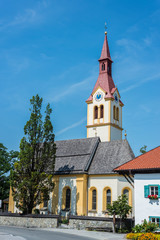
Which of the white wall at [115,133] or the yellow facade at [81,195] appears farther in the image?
Answer: the white wall at [115,133]

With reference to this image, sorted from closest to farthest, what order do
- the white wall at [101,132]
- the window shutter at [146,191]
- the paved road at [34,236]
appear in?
the paved road at [34,236] → the window shutter at [146,191] → the white wall at [101,132]

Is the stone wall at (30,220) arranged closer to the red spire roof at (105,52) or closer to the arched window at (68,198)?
the arched window at (68,198)

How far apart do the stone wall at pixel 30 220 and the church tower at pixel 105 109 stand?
21490mm

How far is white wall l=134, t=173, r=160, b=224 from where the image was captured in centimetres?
2492

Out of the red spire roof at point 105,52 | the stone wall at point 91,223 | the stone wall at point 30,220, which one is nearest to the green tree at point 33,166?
the stone wall at point 30,220

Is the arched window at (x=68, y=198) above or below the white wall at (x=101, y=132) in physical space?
below

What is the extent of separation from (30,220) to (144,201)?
1247 cm

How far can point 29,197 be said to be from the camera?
Answer: 34219 mm

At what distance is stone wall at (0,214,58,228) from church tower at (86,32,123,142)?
21490mm

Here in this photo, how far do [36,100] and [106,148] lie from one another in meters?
11.7

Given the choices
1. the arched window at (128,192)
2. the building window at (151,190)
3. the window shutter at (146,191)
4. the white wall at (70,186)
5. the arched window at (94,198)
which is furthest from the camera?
the white wall at (70,186)

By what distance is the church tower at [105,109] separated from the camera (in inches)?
→ 1961

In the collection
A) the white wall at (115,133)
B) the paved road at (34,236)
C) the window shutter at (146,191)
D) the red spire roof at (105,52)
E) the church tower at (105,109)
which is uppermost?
the red spire roof at (105,52)

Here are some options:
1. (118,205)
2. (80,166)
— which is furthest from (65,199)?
(118,205)
